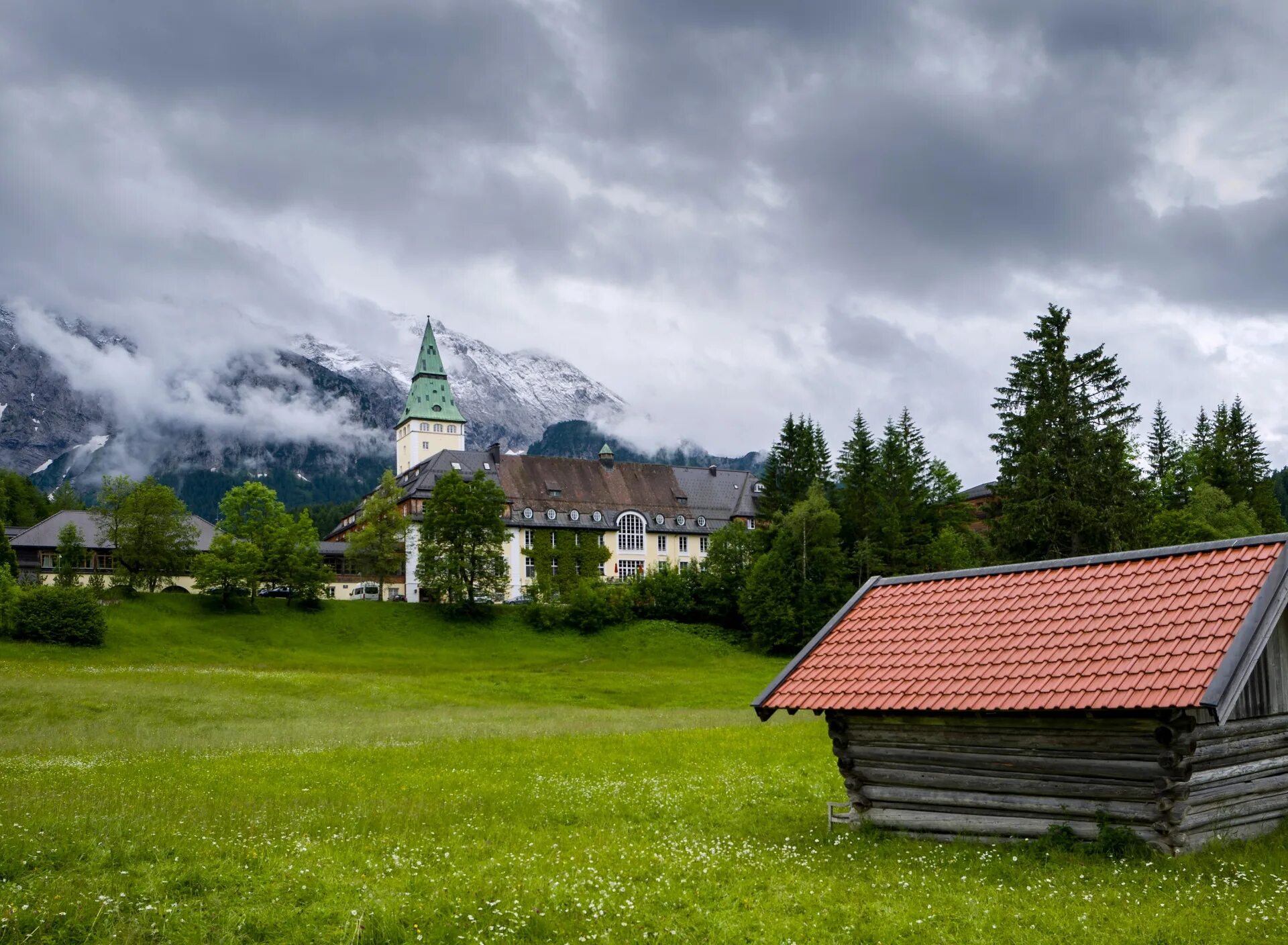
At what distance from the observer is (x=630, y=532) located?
4651 inches

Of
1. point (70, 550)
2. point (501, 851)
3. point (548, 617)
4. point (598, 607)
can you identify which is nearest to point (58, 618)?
point (70, 550)

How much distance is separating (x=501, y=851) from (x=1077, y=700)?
9074 millimetres

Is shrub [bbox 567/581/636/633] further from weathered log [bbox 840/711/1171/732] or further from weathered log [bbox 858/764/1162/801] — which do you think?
weathered log [bbox 858/764/1162/801]

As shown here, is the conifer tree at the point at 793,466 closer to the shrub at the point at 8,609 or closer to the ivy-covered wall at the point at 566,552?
the ivy-covered wall at the point at 566,552

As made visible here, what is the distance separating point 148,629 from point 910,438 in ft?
221

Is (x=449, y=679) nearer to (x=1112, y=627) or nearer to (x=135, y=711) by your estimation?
(x=135, y=711)

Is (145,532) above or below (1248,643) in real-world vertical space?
above

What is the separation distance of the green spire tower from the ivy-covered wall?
2540 inches

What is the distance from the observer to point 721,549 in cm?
9800

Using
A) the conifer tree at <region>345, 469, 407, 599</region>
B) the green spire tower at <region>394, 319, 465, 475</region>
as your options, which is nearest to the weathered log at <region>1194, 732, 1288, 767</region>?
the conifer tree at <region>345, 469, 407, 599</region>

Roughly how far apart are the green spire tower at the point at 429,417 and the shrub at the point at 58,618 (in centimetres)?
10537

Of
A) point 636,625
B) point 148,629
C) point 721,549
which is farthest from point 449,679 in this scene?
point 721,549

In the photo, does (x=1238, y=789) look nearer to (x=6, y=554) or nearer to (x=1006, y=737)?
(x=1006, y=737)

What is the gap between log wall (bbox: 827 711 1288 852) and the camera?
14.9 meters
